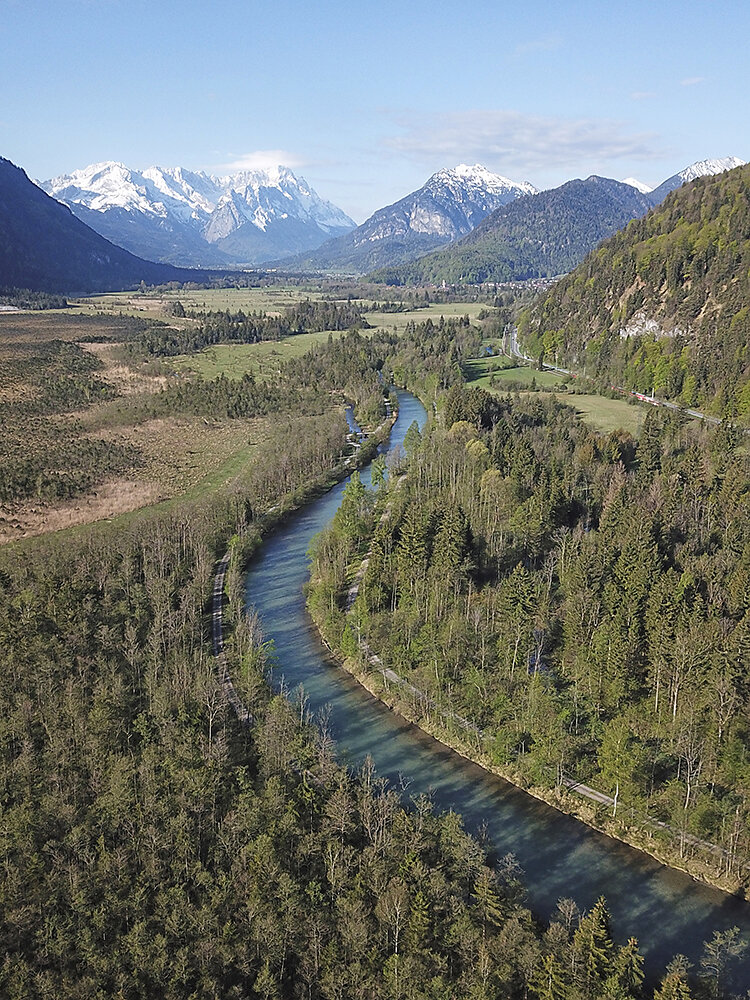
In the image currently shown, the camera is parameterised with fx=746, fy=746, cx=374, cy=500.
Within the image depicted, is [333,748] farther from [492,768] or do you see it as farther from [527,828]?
[527,828]

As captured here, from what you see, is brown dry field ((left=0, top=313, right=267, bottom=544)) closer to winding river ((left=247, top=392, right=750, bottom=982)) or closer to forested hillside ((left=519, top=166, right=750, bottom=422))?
winding river ((left=247, top=392, right=750, bottom=982))

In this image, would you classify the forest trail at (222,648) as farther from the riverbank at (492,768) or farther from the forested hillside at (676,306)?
the forested hillside at (676,306)

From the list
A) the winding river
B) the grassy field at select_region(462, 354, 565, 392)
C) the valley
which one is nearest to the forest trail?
the valley

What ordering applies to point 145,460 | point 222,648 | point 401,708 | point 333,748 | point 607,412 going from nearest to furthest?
point 333,748
point 401,708
point 222,648
point 145,460
point 607,412

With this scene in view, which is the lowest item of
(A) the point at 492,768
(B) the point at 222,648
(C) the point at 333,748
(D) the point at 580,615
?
(A) the point at 492,768

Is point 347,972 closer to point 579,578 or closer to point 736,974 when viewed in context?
point 736,974

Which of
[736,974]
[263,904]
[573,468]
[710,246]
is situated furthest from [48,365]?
[736,974]

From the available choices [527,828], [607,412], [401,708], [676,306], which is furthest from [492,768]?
[676,306]

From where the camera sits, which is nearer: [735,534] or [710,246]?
[735,534]
